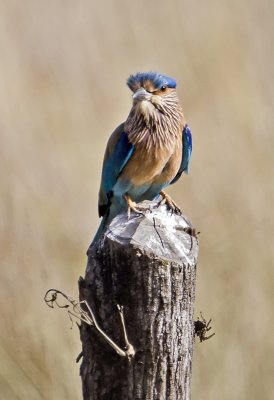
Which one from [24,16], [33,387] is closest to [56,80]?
[24,16]

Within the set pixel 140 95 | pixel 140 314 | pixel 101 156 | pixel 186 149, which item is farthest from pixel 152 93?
pixel 140 314

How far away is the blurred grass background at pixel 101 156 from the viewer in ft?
15.6

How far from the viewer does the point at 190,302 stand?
2.98m

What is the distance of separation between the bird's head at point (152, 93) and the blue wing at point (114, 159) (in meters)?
0.17

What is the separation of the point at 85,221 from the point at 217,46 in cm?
141

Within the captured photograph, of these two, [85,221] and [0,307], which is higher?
[85,221]

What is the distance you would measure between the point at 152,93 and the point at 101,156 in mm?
900

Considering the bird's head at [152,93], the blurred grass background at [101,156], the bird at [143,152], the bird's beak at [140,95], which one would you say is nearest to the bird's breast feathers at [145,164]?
the bird at [143,152]

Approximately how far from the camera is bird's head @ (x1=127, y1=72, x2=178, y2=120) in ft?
15.5

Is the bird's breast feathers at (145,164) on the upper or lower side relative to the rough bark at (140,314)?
upper

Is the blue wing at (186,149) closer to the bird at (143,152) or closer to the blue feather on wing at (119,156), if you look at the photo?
the bird at (143,152)

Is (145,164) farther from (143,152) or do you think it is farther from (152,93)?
(152,93)

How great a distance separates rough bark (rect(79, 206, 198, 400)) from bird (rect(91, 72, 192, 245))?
1.86m

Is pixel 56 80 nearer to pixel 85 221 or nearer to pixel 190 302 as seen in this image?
pixel 85 221
